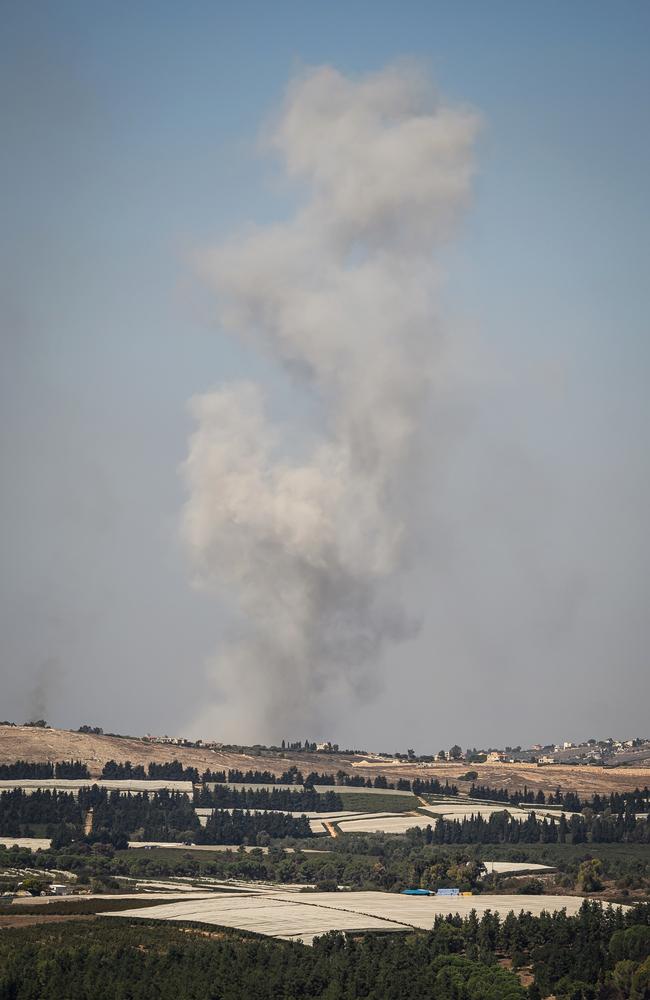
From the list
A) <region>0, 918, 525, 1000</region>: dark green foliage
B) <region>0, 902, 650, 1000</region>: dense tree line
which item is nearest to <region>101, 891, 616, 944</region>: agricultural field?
<region>0, 902, 650, 1000</region>: dense tree line

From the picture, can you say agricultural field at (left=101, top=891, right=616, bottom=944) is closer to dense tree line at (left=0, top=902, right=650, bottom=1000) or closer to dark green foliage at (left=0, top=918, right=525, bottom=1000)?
dense tree line at (left=0, top=902, right=650, bottom=1000)

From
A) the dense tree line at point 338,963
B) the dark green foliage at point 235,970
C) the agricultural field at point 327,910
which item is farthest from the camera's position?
the agricultural field at point 327,910

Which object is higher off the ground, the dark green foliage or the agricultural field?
the agricultural field

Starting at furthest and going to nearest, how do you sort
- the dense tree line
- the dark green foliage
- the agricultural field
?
the agricultural field < the dense tree line < the dark green foliage

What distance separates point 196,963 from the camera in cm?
11294

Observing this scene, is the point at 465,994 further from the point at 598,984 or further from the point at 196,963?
the point at 196,963

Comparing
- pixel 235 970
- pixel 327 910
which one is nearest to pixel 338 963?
pixel 235 970

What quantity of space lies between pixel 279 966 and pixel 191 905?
132ft

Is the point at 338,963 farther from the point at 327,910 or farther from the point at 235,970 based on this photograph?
the point at 327,910

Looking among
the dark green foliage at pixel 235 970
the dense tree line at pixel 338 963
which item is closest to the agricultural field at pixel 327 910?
the dense tree line at pixel 338 963

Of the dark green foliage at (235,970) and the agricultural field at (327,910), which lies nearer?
the dark green foliage at (235,970)

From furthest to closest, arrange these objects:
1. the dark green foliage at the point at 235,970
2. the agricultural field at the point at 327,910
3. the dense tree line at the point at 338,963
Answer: the agricultural field at the point at 327,910 → the dense tree line at the point at 338,963 → the dark green foliage at the point at 235,970

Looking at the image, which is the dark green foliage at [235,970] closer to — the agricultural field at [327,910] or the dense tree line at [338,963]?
the dense tree line at [338,963]

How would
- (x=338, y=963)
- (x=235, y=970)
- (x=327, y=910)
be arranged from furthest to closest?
(x=327, y=910)
(x=338, y=963)
(x=235, y=970)
